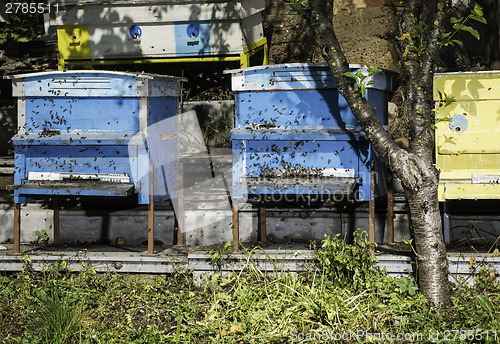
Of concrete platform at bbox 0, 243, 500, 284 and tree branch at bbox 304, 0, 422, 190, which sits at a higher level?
tree branch at bbox 304, 0, 422, 190

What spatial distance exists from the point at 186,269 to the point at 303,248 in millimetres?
1254

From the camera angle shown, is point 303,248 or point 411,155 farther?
point 303,248

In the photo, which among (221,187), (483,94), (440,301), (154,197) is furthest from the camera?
(221,187)

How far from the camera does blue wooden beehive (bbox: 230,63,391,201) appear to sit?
5.11 metres

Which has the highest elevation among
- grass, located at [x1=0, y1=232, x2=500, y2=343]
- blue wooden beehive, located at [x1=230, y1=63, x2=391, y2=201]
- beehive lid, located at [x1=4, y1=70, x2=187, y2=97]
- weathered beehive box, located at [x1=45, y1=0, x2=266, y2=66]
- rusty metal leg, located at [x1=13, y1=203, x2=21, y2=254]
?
weathered beehive box, located at [x1=45, y1=0, x2=266, y2=66]

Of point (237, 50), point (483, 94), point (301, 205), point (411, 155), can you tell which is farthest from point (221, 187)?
point (483, 94)

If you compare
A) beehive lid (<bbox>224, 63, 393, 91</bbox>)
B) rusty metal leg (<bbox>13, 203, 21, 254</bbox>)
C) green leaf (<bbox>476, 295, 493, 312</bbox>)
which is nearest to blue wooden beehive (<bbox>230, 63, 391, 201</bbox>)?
beehive lid (<bbox>224, 63, 393, 91</bbox>)

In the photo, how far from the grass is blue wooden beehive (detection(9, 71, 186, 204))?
2.78ft

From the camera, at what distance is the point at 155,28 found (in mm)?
7133

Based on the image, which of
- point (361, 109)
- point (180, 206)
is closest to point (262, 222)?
point (180, 206)

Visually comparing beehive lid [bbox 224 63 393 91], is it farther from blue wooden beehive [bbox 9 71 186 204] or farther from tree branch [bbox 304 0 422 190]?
blue wooden beehive [bbox 9 71 186 204]

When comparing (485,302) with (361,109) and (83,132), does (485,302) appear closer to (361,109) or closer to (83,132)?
(361,109)

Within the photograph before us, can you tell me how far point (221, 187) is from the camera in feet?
22.3

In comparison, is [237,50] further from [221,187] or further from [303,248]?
[303,248]
